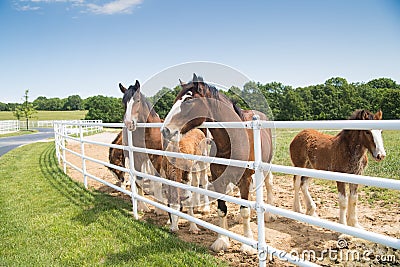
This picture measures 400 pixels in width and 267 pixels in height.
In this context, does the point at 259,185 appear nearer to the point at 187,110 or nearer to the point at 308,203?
the point at 187,110

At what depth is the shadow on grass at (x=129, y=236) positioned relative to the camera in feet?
11.5

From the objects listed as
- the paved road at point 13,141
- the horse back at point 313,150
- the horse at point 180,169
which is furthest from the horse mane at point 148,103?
the paved road at point 13,141

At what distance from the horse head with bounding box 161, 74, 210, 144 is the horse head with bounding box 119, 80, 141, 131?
1.56m

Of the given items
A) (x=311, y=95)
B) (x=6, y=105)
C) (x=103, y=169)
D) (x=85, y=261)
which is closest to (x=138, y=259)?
(x=85, y=261)

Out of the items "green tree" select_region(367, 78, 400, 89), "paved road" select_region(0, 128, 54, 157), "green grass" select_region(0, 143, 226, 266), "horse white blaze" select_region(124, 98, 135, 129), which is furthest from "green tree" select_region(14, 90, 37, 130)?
"green tree" select_region(367, 78, 400, 89)

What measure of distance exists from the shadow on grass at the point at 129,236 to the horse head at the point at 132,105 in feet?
4.86

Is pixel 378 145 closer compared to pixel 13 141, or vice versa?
pixel 378 145

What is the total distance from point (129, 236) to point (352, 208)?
293 centimetres

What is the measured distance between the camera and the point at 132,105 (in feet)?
16.2

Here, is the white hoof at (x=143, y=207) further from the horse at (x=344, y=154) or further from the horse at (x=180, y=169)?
the horse at (x=344, y=154)

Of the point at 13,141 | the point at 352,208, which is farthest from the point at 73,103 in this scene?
the point at 352,208

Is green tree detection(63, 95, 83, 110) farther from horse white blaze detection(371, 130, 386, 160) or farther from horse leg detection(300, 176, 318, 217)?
horse white blaze detection(371, 130, 386, 160)

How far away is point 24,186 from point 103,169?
8.36 feet

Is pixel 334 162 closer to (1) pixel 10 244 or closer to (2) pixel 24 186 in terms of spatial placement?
(1) pixel 10 244
